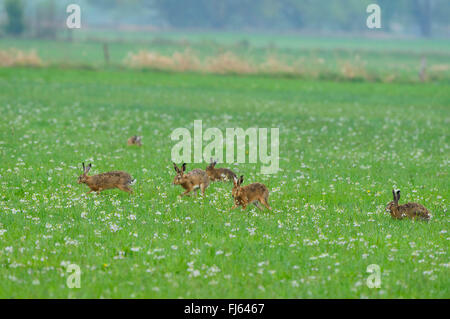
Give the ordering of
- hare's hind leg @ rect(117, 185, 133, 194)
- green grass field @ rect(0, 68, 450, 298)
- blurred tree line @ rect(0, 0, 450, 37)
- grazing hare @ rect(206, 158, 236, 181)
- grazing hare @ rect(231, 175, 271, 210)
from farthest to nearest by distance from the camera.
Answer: blurred tree line @ rect(0, 0, 450, 37) < grazing hare @ rect(206, 158, 236, 181) < hare's hind leg @ rect(117, 185, 133, 194) < grazing hare @ rect(231, 175, 271, 210) < green grass field @ rect(0, 68, 450, 298)

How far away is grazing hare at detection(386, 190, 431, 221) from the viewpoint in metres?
12.2

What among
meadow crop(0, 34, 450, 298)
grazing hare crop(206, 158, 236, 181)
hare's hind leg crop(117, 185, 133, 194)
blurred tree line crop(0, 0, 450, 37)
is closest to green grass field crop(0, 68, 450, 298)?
meadow crop(0, 34, 450, 298)

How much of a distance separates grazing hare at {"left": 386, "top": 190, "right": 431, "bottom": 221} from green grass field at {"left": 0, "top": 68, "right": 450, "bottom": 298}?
0.21 meters

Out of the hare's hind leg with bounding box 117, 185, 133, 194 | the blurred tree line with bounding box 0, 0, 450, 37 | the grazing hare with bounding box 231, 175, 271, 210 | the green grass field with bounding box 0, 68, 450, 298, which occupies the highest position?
the blurred tree line with bounding box 0, 0, 450, 37

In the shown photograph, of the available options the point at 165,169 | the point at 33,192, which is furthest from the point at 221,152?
the point at 33,192

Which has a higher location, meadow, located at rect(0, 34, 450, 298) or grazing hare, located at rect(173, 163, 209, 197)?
grazing hare, located at rect(173, 163, 209, 197)

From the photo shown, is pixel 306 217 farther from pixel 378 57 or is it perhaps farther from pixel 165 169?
pixel 378 57

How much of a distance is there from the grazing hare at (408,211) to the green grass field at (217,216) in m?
0.21

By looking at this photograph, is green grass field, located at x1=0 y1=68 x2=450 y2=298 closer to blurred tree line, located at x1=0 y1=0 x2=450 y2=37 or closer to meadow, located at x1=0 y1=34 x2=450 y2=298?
meadow, located at x1=0 y1=34 x2=450 y2=298

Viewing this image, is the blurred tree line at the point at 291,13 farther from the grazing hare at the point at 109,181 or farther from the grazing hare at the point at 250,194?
the grazing hare at the point at 250,194

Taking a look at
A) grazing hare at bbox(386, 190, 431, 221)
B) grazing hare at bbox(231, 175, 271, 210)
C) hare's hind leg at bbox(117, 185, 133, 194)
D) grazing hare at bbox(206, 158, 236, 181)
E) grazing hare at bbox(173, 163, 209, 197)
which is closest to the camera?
grazing hare at bbox(386, 190, 431, 221)

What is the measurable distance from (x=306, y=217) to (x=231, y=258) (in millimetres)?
2877

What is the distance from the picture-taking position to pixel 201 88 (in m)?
40.1

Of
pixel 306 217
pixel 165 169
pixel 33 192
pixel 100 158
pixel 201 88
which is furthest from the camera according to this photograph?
pixel 201 88
